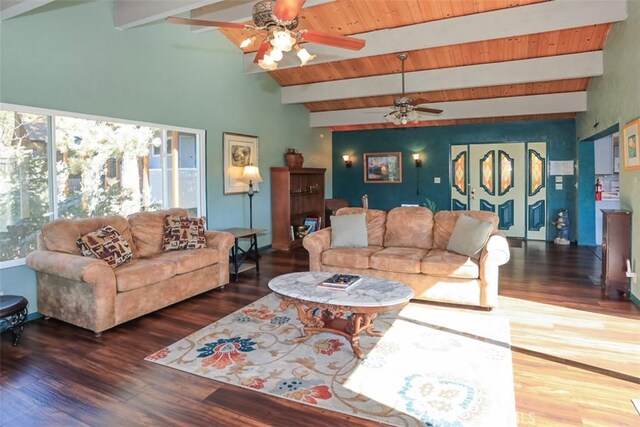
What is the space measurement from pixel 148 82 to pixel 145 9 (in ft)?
3.14

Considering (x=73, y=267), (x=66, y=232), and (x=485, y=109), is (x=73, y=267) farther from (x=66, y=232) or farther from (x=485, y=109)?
(x=485, y=109)

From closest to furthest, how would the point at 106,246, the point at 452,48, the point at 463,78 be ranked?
the point at 106,246
the point at 452,48
the point at 463,78

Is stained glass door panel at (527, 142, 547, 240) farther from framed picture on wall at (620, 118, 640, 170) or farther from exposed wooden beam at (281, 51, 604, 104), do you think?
framed picture on wall at (620, 118, 640, 170)

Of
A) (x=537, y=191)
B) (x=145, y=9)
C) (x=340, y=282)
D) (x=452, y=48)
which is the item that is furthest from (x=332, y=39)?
(x=537, y=191)

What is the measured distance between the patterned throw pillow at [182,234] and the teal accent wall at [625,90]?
463cm

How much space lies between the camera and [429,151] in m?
8.93

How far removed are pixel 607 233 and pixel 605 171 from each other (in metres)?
3.53

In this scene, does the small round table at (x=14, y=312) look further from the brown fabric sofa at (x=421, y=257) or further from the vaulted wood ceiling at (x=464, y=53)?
the vaulted wood ceiling at (x=464, y=53)

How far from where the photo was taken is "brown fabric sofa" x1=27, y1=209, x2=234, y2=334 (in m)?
3.34

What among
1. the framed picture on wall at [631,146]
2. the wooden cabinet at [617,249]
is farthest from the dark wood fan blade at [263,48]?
the wooden cabinet at [617,249]

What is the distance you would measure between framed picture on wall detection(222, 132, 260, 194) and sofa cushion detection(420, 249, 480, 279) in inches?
133

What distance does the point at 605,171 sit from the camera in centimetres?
716

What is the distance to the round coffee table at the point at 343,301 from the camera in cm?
281

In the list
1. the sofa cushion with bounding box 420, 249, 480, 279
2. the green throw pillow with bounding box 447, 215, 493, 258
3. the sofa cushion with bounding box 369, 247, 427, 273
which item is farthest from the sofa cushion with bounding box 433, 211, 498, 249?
the sofa cushion with bounding box 420, 249, 480, 279
